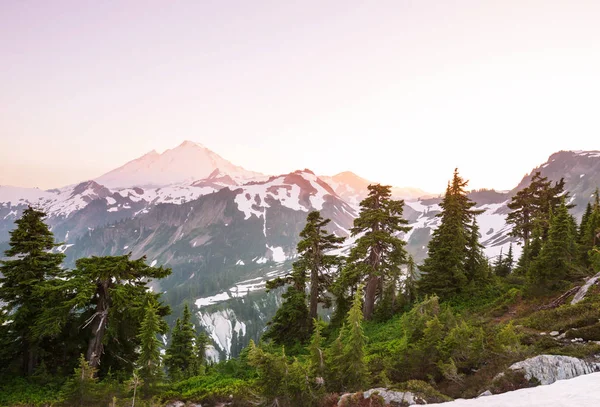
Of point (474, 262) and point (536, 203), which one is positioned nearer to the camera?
point (474, 262)

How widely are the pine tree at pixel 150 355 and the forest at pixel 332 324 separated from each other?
0.06 meters

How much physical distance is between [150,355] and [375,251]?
1811 cm

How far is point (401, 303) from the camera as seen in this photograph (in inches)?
1050

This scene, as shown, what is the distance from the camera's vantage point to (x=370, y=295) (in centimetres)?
2673

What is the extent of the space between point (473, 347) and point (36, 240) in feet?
75.8

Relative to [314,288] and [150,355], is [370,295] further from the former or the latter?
[150,355]

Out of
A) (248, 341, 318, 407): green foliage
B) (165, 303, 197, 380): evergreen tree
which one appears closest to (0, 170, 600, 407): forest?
(248, 341, 318, 407): green foliage

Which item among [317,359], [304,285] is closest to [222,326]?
[304,285]

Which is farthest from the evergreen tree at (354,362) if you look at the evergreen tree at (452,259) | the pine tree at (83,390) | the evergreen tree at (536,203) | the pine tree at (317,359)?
the evergreen tree at (536,203)

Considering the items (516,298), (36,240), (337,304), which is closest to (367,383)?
(516,298)

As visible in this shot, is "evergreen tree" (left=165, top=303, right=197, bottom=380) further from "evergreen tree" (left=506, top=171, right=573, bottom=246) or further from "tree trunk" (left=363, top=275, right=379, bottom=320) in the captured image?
"evergreen tree" (left=506, top=171, right=573, bottom=246)

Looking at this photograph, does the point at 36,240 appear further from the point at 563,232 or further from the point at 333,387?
the point at 563,232

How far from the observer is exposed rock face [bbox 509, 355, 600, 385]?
25.9ft

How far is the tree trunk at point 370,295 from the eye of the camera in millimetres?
26438
